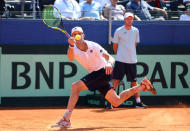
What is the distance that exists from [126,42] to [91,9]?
186cm

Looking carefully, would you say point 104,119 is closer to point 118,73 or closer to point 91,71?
point 91,71

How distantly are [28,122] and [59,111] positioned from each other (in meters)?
2.03

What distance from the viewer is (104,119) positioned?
8203 mm

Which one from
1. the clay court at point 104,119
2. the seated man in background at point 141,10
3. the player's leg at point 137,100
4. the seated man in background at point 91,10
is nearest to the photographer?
the clay court at point 104,119

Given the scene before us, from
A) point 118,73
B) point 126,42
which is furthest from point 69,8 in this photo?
point 118,73

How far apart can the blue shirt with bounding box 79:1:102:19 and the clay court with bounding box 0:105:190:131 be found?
2.50 meters

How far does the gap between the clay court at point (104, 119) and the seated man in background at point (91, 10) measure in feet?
8.06

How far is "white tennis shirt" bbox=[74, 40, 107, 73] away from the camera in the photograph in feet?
22.8

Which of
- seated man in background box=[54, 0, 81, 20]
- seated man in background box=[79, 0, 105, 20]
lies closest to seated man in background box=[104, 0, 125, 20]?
seated man in background box=[79, 0, 105, 20]

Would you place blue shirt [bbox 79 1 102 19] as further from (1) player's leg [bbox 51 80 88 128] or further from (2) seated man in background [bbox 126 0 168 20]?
(1) player's leg [bbox 51 80 88 128]

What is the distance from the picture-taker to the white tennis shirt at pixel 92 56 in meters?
6.95

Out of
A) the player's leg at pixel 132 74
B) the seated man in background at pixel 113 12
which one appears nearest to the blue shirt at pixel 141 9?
the seated man in background at pixel 113 12

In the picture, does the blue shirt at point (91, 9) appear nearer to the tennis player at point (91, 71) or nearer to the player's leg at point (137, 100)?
the player's leg at point (137, 100)

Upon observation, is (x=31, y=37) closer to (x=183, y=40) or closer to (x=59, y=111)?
(x=59, y=111)
